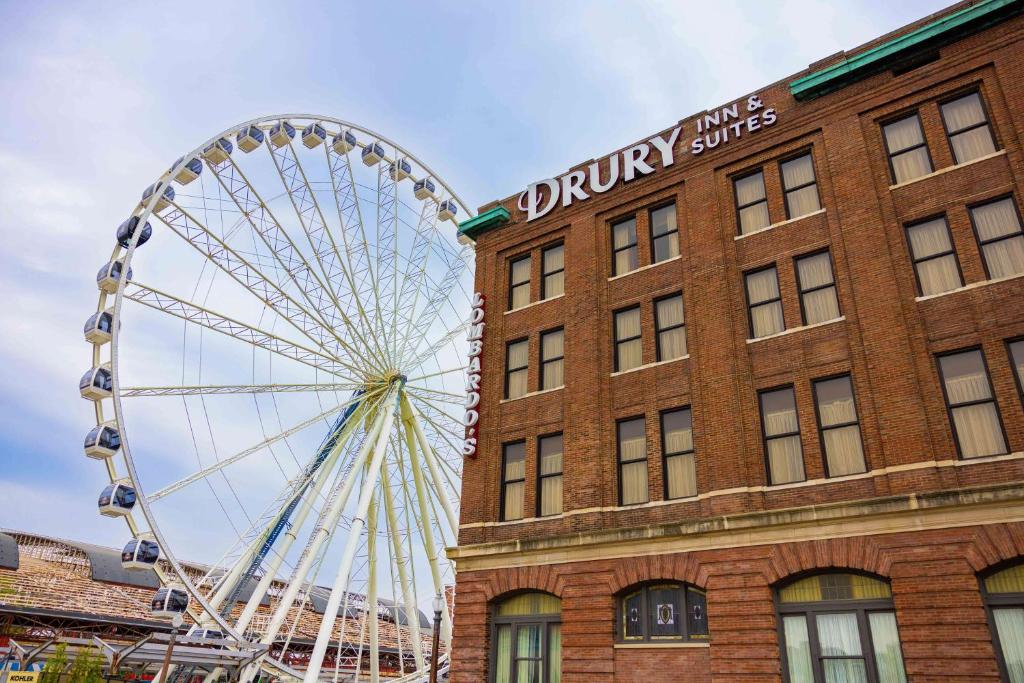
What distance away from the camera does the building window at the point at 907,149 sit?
2267 centimetres

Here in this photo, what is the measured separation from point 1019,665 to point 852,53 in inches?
689

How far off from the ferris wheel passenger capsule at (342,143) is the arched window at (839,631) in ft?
104

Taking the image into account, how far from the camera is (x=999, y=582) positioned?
17.6 m

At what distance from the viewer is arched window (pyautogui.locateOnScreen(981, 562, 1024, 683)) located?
16.8 metres

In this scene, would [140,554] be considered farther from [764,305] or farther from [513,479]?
[764,305]

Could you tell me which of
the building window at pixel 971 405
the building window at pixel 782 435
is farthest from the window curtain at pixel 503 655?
the building window at pixel 971 405

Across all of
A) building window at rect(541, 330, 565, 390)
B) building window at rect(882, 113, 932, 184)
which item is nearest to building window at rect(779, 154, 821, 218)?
building window at rect(882, 113, 932, 184)

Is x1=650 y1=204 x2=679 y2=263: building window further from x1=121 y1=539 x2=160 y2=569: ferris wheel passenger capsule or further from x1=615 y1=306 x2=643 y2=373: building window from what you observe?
x1=121 y1=539 x2=160 y2=569: ferris wheel passenger capsule

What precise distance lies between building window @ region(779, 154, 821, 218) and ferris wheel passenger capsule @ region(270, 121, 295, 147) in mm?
25268

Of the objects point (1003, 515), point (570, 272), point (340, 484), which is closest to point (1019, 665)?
point (1003, 515)

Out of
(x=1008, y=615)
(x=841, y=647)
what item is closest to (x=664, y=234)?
(x=841, y=647)

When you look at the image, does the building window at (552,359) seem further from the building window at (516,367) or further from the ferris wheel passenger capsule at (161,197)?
the ferris wheel passenger capsule at (161,197)

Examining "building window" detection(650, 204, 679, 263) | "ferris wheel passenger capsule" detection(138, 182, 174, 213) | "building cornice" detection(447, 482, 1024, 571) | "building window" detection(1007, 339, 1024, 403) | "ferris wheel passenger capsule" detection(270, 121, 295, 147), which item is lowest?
"building cornice" detection(447, 482, 1024, 571)

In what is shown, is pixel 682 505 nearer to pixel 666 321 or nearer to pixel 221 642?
pixel 666 321
